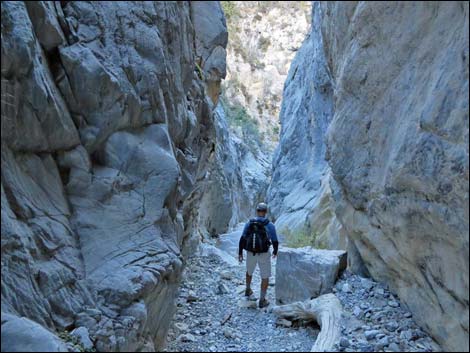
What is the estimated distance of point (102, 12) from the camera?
5.76 m

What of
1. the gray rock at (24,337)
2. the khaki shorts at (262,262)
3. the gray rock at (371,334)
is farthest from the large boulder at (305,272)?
the gray rock at (24,337)

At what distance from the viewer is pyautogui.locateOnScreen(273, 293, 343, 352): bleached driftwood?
5.37 meters

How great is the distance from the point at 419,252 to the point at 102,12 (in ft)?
17.1

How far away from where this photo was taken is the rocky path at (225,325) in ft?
19.1

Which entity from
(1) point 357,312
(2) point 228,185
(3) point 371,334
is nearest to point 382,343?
(3) point 371,334

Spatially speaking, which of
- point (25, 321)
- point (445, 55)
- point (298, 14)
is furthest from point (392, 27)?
point (298, 14)

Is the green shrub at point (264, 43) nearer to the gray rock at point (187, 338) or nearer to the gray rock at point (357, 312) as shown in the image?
the gray rock at point (357, 312)

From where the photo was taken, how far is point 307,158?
2094 centimetres

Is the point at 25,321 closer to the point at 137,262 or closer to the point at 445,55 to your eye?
the point at 137,262

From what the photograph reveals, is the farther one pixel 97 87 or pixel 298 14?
pixel 298 14

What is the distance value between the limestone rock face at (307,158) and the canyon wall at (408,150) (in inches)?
202

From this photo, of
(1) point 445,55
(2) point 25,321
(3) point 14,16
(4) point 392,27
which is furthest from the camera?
(4) point 392,27

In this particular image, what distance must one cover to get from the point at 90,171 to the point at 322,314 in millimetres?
3877

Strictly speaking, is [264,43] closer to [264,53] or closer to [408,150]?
[264,53]
